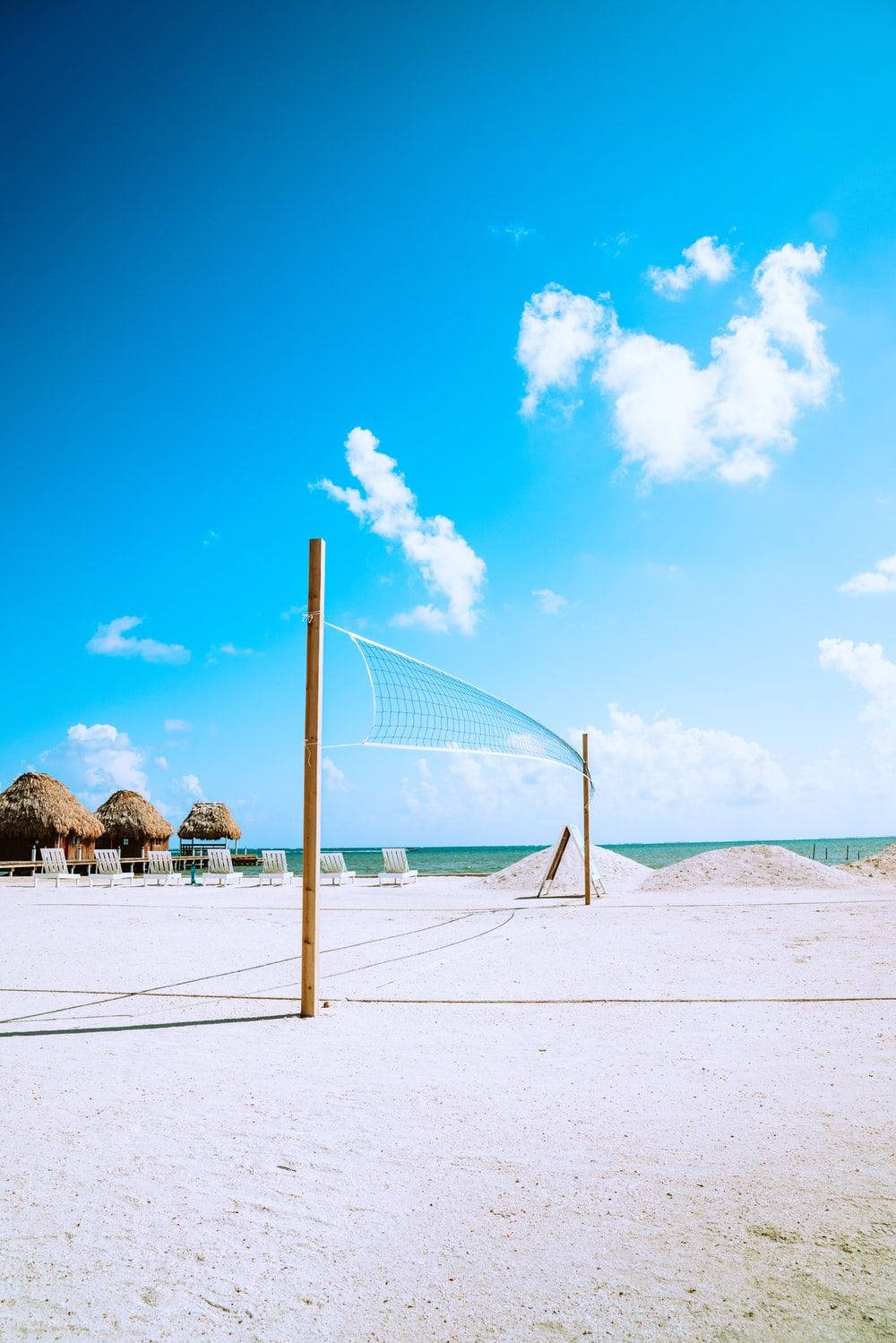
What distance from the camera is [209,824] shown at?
4281 cm

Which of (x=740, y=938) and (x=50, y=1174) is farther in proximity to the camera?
(x=740, y=938)

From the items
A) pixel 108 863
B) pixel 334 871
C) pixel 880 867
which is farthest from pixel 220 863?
pixel 880 867

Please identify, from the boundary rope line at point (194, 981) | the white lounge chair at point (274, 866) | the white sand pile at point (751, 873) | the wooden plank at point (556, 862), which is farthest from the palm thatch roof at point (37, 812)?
the boundary rope line at point (194, 981)

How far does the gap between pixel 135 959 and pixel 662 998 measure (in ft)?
20.5

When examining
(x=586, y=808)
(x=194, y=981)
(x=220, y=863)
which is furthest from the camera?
(x=220, y=863)

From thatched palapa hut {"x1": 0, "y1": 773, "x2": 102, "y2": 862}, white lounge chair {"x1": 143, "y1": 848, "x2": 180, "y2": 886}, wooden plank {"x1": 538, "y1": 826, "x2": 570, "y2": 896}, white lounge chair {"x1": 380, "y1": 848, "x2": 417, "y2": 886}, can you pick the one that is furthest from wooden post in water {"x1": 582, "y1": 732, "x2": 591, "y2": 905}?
thatched palapa hut {"x1": 0, "y1": 773, "x2": 102, "y2": 862}

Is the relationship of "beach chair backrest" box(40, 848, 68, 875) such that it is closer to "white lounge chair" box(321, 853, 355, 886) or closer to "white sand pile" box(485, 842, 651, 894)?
"white lounge chair" box(321, 853, 355, 886)

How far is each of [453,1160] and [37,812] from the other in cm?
3464

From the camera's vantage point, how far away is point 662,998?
7031 millimetres

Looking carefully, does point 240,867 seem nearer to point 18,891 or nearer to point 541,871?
point 18,891

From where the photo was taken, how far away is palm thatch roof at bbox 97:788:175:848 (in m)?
39.3

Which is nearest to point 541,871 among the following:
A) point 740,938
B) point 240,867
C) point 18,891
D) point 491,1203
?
point 740,938

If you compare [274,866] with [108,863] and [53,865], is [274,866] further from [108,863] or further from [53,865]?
[53,865]

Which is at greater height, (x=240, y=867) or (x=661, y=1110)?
(x=661, y=1110)
